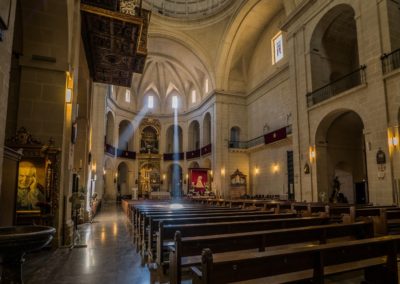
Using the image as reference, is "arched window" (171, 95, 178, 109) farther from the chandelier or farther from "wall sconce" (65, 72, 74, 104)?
"wall sconce" (65, 72, 74, 104)

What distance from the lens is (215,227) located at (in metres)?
4.13

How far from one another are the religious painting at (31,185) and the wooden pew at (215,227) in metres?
3.31

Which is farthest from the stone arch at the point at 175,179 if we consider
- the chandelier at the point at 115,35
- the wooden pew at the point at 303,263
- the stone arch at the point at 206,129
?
the wooden pew at the point at 303,263

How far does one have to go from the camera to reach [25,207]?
19.0 feet

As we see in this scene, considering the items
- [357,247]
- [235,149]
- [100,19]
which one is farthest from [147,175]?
[357,247]

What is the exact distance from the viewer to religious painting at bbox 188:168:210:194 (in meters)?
23.9

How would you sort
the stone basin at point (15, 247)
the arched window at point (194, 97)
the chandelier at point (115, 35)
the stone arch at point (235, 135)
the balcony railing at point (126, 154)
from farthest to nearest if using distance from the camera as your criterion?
the arched window at point (194, 97) < the balcony railing at point (126, 154) < the stone arch at point (235, 135) < the chandelier at point (115, 35) < the stone basin at point (15, 247)

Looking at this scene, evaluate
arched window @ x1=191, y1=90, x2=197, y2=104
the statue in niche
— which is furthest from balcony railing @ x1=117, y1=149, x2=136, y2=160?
arched window @ x1=191, y1=90, x2=197, y2=104

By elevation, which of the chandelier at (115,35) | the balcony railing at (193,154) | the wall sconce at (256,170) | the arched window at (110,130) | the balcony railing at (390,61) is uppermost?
the arched window at (110,130)

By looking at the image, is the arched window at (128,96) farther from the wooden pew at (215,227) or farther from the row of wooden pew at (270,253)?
the wooden pew at (215,227)

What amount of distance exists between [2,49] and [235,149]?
20.8 meters

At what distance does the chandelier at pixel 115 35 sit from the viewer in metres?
7.20

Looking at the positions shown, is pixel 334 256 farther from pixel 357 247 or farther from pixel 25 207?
pixel 25 207

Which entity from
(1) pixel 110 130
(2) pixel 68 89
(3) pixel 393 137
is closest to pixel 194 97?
(1) pixel 110 130
